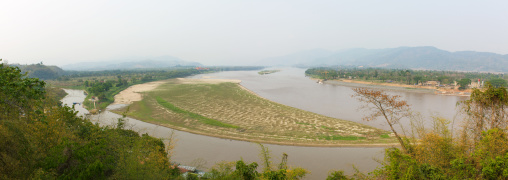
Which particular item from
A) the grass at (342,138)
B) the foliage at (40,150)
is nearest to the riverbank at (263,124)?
the grass at (342,138)

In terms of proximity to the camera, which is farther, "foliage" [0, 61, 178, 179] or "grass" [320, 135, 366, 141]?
"grass" [320, 135, 366, 141]

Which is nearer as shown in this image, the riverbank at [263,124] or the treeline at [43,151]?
the treeline at [43,151]

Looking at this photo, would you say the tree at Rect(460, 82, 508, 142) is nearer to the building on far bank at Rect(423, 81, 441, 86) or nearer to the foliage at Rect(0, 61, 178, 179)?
the foliage at Rect(0, 61, 178, 179)

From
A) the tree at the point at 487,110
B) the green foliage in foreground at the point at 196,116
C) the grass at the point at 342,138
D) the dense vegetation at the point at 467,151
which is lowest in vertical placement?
the grass at the point at 342,138

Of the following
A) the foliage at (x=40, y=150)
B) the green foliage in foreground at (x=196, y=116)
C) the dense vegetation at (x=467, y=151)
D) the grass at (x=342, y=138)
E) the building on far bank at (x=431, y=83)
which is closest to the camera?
the foliage at (x=40, y=150)

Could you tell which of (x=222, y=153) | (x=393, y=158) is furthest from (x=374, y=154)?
(x=222, y=153)

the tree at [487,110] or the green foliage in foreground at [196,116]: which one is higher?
the tree at [487,110]

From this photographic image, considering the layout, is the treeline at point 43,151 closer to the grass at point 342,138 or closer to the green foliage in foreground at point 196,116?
the grass at point 342,138

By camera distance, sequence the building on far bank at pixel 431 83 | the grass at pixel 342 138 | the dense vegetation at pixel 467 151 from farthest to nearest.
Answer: the building on far bank at pixel 431 83 < the grass at pixel 342 138 < the dense vegetation at pixel 467 151

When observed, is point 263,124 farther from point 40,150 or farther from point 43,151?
point 40,150

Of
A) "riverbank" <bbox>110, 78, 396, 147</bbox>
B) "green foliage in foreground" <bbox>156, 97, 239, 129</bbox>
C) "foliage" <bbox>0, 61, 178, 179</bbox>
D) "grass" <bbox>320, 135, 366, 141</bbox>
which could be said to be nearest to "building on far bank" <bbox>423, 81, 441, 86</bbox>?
"riverbank" <bbox>110, 78, 396, 147</bbox>

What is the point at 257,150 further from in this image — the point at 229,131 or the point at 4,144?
the point at 4,144
